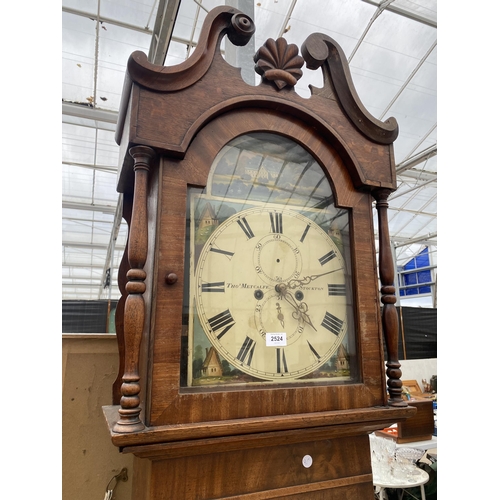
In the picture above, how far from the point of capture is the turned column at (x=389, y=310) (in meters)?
0.75

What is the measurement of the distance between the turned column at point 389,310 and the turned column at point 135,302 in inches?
17.6

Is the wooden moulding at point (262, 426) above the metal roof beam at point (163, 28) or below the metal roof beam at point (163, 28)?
below

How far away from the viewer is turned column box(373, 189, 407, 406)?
0.75 metres

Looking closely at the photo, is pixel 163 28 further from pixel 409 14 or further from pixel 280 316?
pixel 280 316

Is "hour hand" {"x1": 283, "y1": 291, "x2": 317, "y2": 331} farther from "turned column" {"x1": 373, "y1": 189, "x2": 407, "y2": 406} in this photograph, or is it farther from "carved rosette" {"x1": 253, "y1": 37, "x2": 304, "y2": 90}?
"carved rosette" {"x1": 253, "y1": 37, "x2": 304, "y2": 90}

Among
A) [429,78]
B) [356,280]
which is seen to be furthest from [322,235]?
[429,78]

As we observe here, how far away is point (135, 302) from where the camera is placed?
0.60m

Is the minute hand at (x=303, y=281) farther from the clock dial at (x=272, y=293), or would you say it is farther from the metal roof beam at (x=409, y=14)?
the metal roof beam at (x=409, y=14)

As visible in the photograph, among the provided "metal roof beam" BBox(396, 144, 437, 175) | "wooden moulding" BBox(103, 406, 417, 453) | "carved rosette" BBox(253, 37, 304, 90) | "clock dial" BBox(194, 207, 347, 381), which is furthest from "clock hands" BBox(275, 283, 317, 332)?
"metal roof beam" BBox(396, 144, 437, 175)

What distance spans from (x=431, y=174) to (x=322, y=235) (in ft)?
19.1

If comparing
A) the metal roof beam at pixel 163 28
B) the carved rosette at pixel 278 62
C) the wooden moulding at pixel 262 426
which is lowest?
the wooden moulding at pixel 262 426

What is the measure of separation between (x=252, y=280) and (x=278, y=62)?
16.3 inches

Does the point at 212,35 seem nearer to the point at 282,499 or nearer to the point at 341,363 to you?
the point at 341,363


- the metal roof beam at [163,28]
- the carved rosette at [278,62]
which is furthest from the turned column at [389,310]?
the metal roof beam at [163,28]
